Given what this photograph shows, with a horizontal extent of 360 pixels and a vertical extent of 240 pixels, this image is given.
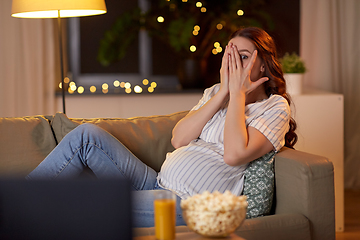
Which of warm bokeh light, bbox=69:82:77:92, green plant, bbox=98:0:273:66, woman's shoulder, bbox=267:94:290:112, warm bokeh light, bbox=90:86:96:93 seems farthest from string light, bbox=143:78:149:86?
woman's shoulder, bbox=267:94:290:112

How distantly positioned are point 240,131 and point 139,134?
0.67 m

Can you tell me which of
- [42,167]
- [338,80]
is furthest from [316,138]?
[42,167]

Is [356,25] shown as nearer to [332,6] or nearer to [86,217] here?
[332,6]

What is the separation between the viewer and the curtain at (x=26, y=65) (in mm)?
3045

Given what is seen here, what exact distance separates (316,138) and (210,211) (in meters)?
1.87

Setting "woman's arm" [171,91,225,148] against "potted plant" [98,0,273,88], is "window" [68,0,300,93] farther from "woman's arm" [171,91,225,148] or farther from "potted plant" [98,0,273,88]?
"woman's arm" [171,91,225,148]

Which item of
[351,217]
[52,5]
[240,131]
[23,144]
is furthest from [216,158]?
[351,217]

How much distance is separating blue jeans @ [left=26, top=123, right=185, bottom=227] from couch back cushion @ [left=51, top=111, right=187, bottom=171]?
0.23 metres

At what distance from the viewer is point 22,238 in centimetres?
86

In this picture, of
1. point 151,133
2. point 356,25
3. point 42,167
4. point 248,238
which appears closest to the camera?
point 248,238

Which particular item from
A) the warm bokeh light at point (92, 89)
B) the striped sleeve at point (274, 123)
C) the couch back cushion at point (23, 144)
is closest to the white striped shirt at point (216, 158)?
the striped sleeve at point (274, 123)

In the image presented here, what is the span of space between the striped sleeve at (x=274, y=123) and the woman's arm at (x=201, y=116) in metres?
0.18

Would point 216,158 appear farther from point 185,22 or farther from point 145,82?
point 145,82

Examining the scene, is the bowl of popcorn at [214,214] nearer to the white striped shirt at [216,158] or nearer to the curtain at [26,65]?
the white striped shirt at [216,158]
